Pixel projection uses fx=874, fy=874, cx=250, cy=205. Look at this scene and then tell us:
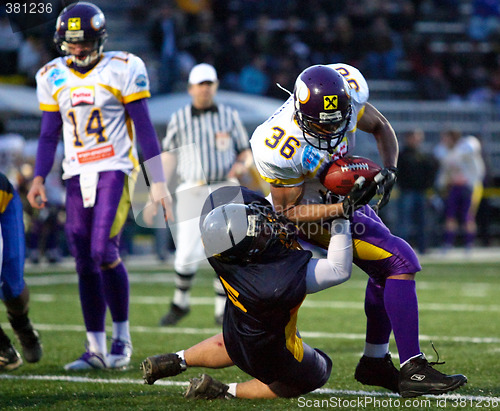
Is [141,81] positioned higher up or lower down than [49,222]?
higher up

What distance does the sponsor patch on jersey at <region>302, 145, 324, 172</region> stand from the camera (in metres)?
3.40

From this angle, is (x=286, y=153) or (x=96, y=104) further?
(x=96, y=104)

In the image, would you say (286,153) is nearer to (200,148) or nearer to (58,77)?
(58,77)

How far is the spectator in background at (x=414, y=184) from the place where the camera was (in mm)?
11953

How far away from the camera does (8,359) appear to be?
13.9 feet

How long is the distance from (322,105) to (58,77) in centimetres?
178

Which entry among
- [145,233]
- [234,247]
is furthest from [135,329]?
[145,233]

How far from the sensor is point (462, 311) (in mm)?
6539

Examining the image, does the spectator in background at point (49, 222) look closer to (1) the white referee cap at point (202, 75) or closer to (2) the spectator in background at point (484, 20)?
(1) the white referee cap at point (202, 75)

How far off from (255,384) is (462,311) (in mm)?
3314

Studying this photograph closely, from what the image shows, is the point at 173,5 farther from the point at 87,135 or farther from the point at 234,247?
the point at 234,247

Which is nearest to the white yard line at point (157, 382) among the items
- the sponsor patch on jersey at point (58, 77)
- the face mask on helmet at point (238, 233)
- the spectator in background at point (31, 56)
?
the face mask on helmet at point (238, 233)

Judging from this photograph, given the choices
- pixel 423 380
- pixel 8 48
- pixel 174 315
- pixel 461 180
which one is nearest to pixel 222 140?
pixel 174 315

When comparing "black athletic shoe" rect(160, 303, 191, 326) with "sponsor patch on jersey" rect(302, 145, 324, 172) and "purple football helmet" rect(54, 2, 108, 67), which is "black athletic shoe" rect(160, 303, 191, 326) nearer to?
"purple football helmet" rect(54, 2, 108, 67)
